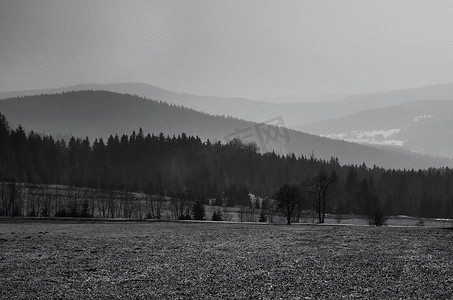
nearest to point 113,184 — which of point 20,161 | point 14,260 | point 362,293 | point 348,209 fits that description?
point 20,161

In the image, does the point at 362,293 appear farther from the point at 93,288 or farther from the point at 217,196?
the point at 217,196

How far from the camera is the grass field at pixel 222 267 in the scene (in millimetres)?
23641

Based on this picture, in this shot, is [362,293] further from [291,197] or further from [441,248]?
[291,197]

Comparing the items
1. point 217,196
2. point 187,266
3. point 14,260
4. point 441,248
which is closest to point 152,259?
point 187,266

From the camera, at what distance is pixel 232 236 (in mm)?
50812

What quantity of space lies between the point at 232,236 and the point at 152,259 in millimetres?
18005

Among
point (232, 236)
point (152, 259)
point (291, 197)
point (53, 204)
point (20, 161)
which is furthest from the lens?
point (20, 161)

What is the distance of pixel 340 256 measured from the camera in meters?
35.7

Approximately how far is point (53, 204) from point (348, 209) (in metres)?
106

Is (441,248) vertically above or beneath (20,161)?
beneath

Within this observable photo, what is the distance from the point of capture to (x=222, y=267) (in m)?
30.8

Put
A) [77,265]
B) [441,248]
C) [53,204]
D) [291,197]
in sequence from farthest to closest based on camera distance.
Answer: [53,204]
[291,197]
[441,248]
[77,265]

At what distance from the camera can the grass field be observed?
2364 centimetres

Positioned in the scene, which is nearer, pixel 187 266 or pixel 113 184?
pixel 187 266
